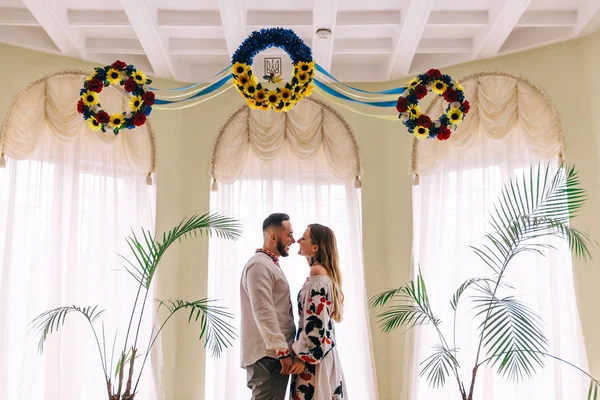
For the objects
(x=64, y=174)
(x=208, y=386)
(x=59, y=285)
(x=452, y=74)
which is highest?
(x=452, y=74)

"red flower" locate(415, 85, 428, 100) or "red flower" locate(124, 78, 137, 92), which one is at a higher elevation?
"red flower" locate(124, 78, 137, 92)

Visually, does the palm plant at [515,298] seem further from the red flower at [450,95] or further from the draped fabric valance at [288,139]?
the draped fabric valance at [288,139]

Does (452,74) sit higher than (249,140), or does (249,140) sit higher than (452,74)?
(452,74)

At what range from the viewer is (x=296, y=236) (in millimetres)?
4852

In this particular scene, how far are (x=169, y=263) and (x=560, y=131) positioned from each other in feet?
11.1

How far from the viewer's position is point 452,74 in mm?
4891

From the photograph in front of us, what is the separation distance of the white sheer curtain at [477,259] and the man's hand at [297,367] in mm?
1685

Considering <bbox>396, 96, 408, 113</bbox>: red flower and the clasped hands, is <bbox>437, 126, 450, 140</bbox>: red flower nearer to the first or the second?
<bbox>396, 96, 408, 113</bbox>: red flower

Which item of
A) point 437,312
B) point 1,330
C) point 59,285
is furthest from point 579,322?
point 1,330

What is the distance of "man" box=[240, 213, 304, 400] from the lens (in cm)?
309

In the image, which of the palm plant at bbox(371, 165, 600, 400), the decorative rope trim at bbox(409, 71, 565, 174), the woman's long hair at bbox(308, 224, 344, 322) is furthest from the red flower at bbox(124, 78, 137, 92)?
the decorative rope trim at bbox(409, 71, 565, 174)

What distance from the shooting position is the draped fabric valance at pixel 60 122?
4262 millimetres

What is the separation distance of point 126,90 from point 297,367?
6.52ft

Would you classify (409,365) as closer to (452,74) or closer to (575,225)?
(575,225)
